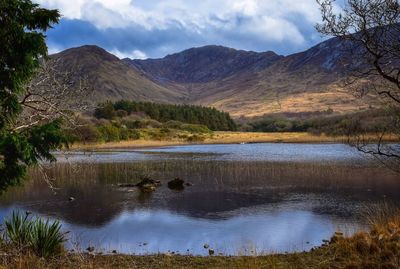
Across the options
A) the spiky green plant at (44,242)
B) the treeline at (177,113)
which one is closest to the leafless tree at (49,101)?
the spiky green plant at (44,242)

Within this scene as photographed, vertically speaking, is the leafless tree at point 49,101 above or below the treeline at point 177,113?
below

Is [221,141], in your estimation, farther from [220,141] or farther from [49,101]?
[49,101]

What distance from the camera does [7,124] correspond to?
42.0 ft

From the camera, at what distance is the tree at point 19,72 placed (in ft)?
39.6

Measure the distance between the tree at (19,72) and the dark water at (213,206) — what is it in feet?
10.9

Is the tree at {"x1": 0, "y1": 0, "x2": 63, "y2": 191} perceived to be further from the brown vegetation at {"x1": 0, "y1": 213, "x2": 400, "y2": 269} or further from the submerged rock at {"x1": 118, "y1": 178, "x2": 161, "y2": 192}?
the submerged rock at {"x1": 118, "y1": 178, "x2": 161, "y2": 192}

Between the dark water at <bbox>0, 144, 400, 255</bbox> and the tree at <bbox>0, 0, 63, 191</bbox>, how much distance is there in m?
3.34

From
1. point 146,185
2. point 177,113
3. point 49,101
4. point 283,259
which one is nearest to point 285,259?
point 283,259

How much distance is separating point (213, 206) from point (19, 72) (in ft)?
68.7

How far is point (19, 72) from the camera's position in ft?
41.5

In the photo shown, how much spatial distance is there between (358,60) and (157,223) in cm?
1498

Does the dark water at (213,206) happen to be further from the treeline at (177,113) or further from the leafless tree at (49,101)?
the treeline at (177,113)

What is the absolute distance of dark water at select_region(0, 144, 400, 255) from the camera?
21984 mm

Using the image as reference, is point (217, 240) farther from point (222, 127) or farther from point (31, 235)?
point (222, 127)
